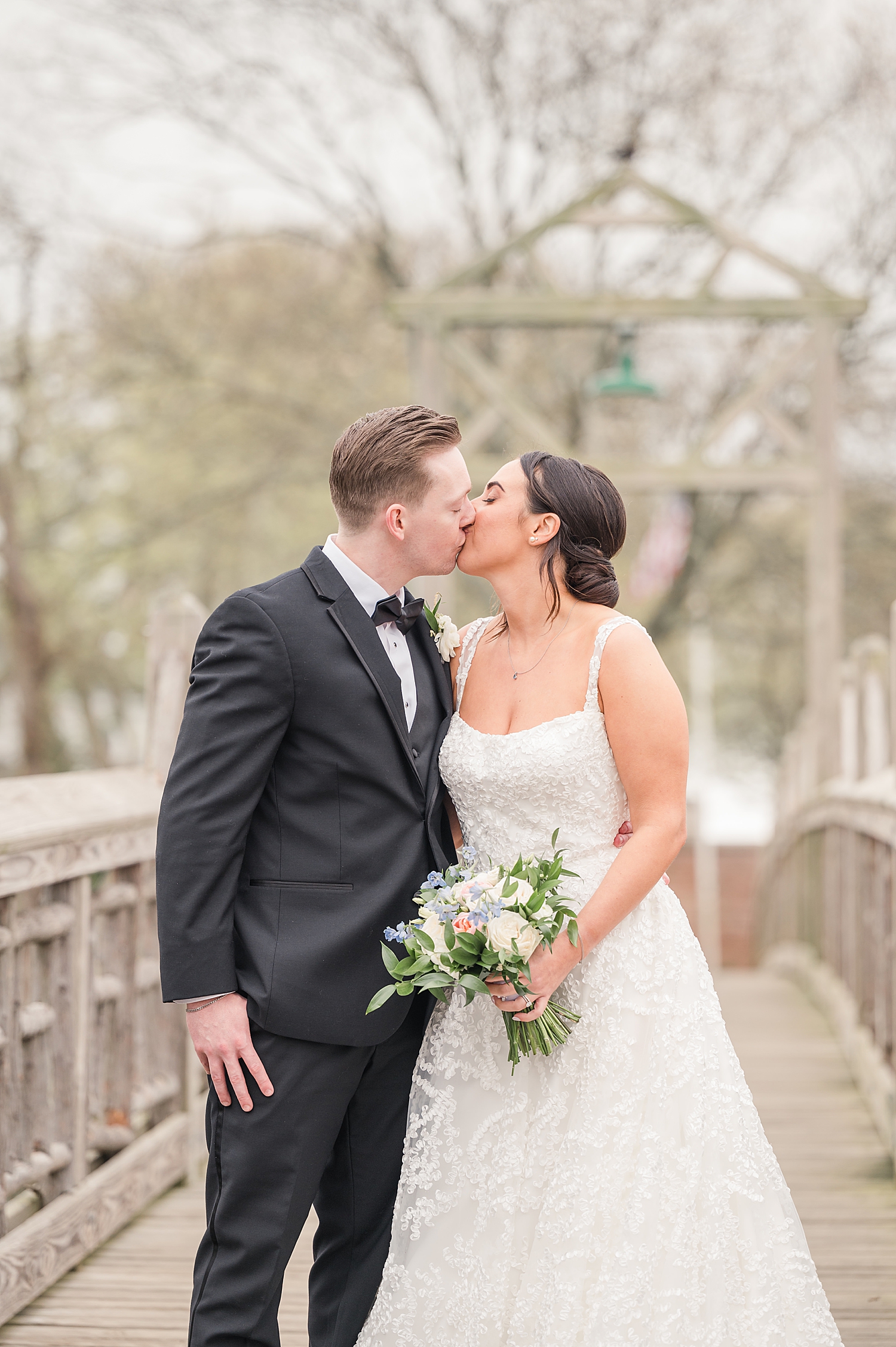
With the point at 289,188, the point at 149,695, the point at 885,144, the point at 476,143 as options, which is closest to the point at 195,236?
the point at 289,188

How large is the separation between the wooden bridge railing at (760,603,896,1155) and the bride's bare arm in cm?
220

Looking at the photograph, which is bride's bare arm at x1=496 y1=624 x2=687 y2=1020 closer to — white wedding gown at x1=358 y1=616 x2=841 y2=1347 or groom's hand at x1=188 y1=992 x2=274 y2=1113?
white wedding gown at x1=358 y1=616 x2=841 y2=1347

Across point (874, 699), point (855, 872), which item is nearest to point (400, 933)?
point (874, 699)

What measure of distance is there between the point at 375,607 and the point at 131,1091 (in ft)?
7.11

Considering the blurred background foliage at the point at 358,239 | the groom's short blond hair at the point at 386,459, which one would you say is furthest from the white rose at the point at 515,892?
the blurred background foliage at the point at 358,239

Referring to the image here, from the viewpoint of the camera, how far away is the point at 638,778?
2701 millimetres

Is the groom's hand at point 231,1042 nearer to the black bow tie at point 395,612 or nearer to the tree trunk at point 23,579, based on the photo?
the black bow tie at point 395,612

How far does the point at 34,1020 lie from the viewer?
349cm

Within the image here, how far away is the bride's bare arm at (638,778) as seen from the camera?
265cm

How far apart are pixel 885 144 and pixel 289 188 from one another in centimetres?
582

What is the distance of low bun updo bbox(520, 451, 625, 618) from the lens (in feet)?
9.38

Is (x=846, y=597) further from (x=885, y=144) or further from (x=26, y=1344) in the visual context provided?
(x=26, y=1344)

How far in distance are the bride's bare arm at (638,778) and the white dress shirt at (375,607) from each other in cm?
39

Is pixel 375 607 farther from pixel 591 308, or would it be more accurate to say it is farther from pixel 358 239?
pixel 358 239
